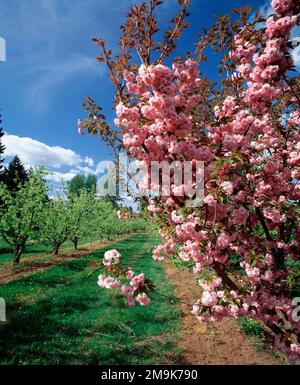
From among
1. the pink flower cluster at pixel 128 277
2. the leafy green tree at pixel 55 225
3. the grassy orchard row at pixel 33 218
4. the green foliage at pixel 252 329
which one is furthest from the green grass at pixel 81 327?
the leafy green tree at pixel 55 225

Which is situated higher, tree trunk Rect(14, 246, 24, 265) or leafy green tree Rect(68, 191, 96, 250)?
leafy green tree Rect(68, 191, 96, 250)

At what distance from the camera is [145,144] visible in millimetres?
3531

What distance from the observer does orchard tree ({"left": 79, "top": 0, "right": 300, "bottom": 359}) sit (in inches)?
132

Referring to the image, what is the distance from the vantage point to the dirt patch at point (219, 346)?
5.98 metres

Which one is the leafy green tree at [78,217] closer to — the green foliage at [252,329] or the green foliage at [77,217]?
the green foliage at [77,217]

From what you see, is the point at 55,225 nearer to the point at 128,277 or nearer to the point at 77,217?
the point at 77,217

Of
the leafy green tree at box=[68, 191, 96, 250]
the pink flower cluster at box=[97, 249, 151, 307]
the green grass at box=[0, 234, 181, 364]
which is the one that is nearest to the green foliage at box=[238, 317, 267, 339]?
the green grass at box=[0, 234, 181, 364]

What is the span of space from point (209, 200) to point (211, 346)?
4.97m

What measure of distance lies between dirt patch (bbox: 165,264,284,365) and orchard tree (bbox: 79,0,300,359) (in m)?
1.66

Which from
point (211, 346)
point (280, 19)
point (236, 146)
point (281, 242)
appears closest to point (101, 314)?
point (211, 346)

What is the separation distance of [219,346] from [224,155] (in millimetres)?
5077

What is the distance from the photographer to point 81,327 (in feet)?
23.9

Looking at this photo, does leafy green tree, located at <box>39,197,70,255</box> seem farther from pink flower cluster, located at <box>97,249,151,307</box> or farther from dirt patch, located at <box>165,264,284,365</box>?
pink flower cluster, located at <box>97,249,151,307</box>

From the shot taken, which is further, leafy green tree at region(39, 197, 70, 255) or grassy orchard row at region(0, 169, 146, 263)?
leafy green tree at region(39, 197, 70, 255)
